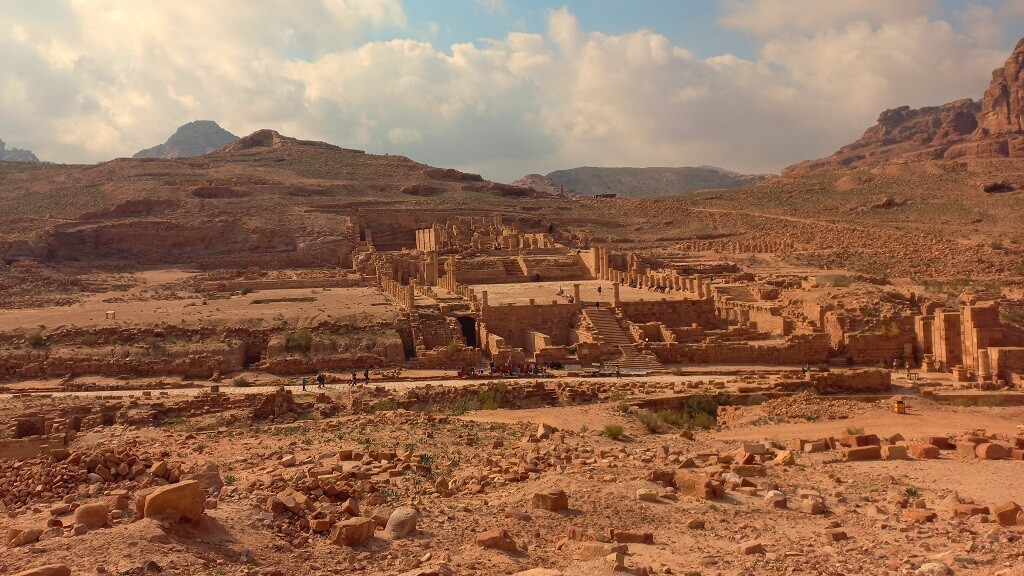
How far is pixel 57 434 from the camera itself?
15750mm

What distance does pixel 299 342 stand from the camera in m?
23.8

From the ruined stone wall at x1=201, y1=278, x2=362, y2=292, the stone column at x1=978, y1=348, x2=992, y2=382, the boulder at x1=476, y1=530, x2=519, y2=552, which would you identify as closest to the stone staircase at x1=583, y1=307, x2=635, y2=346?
the stone column at x1=978, y1=348, x2=992, y2=382

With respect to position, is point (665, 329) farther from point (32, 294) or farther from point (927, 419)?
point (32, 294)

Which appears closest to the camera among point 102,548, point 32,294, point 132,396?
point 102,548

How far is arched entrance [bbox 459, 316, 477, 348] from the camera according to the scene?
1071 inches

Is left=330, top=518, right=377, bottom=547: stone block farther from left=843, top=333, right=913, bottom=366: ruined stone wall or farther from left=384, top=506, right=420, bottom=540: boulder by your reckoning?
left=843, top=333, right=913, bottom=366: ruined stone wall

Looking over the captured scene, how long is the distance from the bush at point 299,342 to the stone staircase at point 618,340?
8.16m

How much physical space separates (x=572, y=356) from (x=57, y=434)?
13.2 meters

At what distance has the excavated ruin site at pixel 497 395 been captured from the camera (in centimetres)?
795

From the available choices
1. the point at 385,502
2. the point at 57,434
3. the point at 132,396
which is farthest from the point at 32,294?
the point at 385,502

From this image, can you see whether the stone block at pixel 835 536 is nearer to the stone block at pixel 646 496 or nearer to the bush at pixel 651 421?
the stone block at pixel 646 496

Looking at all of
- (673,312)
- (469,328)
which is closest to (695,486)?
(469,328)

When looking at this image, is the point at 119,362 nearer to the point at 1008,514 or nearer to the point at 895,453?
the point at 895,453

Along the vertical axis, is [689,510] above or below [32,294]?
below
